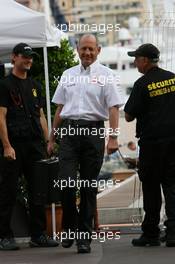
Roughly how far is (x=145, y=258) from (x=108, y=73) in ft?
5.90

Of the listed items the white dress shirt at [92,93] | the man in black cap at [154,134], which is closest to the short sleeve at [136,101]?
the man in black cap at [154,134]

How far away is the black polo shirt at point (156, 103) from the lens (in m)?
8.51

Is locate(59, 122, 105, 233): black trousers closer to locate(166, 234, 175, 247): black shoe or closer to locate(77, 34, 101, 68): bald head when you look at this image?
locate(77, 34, 101, 68): bald head

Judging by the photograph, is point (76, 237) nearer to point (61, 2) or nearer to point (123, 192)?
point (123, 192)

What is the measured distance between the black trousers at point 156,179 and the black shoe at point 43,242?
96 cm

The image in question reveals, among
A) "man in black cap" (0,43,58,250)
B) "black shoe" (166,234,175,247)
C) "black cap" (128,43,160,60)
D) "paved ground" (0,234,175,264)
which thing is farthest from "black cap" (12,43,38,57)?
"black shoe" (166,234,175,247)

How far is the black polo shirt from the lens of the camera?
8.51 meters

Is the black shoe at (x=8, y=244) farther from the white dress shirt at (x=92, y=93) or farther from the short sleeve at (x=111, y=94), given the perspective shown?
the short sleeve at (x=111, y=94)

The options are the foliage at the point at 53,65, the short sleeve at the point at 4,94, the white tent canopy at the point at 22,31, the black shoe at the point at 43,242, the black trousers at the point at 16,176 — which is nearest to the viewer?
the short sleeve at the point at 4,94

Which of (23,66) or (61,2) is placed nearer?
(23,66)

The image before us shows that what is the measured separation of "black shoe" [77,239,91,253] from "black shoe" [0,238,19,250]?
817 millimetres

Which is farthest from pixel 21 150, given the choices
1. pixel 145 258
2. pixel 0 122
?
pixel 145 258

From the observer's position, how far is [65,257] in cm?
826

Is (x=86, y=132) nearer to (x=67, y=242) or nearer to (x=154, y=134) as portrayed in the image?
(x=154, y=134)
